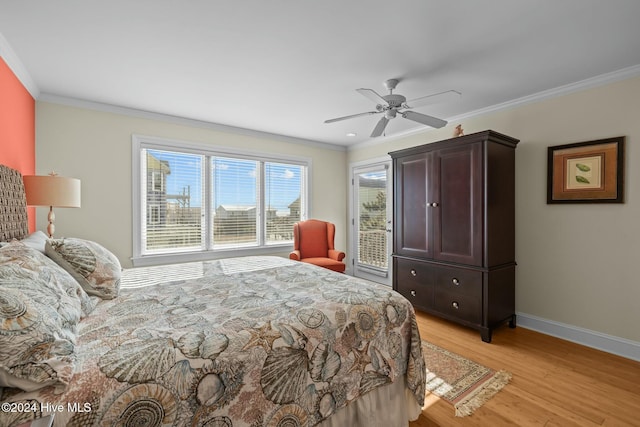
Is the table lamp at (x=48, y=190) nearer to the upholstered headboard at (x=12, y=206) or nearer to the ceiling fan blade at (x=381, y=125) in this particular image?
the upholstered headboard at (x=12, y=206)

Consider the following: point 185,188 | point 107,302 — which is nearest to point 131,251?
point 185,188

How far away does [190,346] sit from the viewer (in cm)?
106

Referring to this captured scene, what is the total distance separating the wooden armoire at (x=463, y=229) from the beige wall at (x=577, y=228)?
0.16 metres

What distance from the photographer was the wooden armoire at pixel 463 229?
110 inches

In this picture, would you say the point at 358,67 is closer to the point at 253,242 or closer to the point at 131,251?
the point at 253,242

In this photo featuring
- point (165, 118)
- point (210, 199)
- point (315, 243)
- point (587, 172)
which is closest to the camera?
point (587, 172)

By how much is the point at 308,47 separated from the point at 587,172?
2.87 meters

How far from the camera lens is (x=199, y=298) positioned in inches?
63.8

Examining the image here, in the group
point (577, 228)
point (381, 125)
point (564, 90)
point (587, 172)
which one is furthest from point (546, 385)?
point (564, 90)

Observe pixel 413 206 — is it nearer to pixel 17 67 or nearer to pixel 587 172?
pixel 587 172

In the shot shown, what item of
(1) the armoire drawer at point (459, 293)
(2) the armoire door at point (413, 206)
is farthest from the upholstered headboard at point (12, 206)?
(1) the armoire drawer at point (459, 293)

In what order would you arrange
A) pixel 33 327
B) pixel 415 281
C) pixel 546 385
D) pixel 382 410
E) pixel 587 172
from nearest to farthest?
pixel 33 327
pixel 382 410
pixel 546 385
pixel 587 172
pixel 415 281

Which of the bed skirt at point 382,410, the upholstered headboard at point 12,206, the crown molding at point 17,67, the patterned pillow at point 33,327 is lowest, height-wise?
the bed skirt at point 382,410

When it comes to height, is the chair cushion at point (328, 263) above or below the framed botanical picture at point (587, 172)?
below
